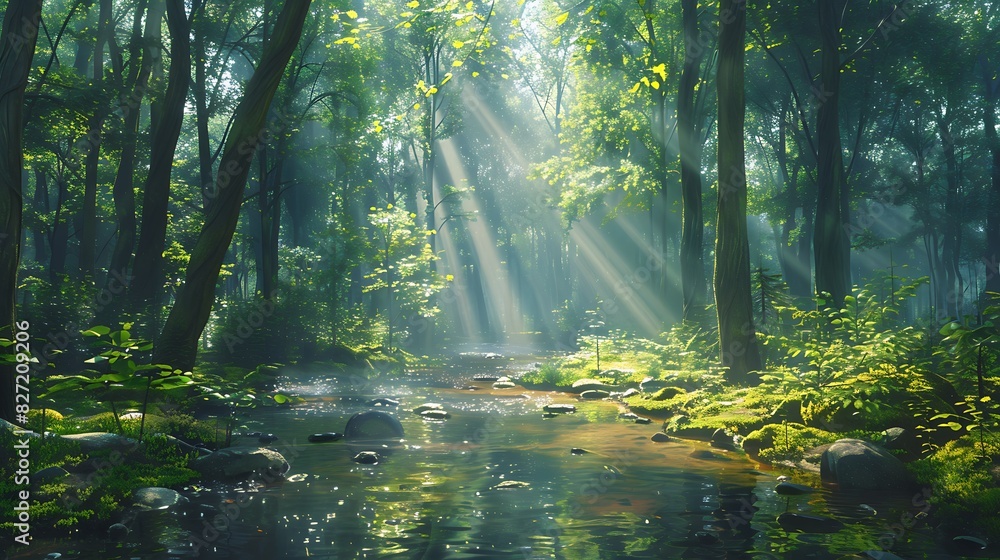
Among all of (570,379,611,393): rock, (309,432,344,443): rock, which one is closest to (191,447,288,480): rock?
(309,432,344,443): rock

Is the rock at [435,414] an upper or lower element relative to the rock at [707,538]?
Result: upper

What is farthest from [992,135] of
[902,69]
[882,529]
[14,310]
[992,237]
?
[14,310]

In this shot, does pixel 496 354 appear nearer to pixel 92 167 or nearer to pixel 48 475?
pixel 92 167

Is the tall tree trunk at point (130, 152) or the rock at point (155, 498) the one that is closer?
the rock at point (155, 498)

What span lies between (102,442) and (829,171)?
15.3m

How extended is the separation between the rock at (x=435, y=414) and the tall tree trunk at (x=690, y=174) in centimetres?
942

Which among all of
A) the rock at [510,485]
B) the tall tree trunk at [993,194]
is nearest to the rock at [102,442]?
the rock at [510,485]

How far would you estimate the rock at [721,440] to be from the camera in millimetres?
10453

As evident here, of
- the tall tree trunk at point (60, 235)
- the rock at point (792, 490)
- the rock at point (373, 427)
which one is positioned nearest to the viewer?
the rock at point (792, 490)

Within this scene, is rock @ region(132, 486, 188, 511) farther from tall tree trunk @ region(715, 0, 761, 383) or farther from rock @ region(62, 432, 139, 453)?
tall tree trunk @ region(715, 0, 761, 383)

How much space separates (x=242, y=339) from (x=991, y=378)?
60.7ft

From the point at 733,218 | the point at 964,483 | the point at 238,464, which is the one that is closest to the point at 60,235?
the point at 238,464

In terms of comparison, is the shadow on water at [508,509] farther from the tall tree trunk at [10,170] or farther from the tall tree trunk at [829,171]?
the tall tree trunk at [829,171]

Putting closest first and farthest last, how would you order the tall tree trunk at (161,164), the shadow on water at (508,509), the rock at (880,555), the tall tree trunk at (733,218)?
the rock at (880,555) → the shadow on water at (508,509) → the tall tree trunk at (733,218) → the tall tree trunk at (161,164)
